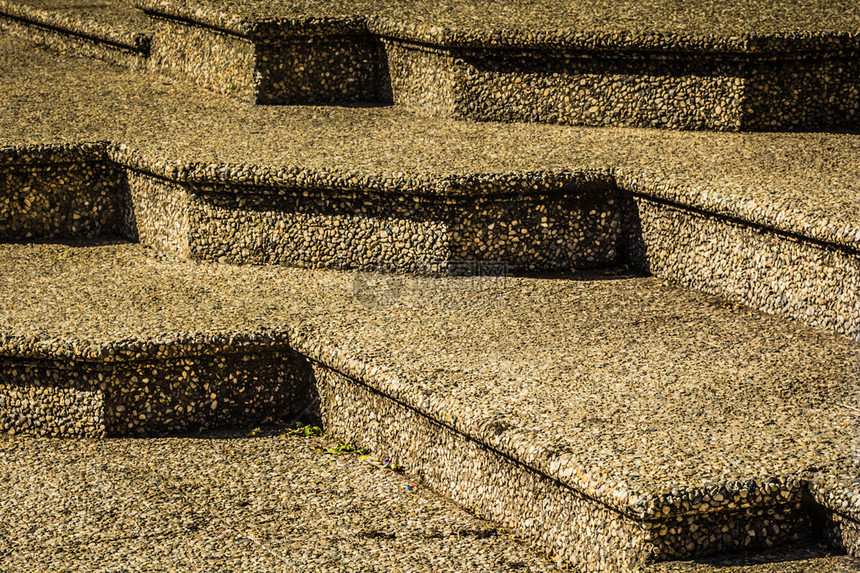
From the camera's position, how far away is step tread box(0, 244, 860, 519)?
7.54 feet

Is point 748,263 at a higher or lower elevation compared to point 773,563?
higher

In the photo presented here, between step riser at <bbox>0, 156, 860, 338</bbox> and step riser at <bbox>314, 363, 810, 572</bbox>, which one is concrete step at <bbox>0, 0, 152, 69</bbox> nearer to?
step riser at <bbox>0, 156, 860, 338</bbox>

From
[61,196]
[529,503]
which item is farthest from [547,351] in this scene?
[61,196]

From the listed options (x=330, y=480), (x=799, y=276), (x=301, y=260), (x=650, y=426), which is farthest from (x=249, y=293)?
(x=799, y=276)

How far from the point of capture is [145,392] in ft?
10.3

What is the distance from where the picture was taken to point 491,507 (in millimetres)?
2660

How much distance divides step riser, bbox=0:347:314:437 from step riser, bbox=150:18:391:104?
183cm

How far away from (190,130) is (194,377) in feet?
4.51

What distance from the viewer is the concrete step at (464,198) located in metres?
3.16

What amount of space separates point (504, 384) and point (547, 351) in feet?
0.89

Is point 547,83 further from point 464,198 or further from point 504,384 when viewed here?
point 504,384

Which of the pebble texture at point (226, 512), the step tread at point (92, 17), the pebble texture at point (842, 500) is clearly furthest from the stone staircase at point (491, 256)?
the step tread at point (92, 17)

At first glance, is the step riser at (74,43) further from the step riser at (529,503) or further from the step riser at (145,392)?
the step riser at (529,503)

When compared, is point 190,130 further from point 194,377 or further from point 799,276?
point 799,276
